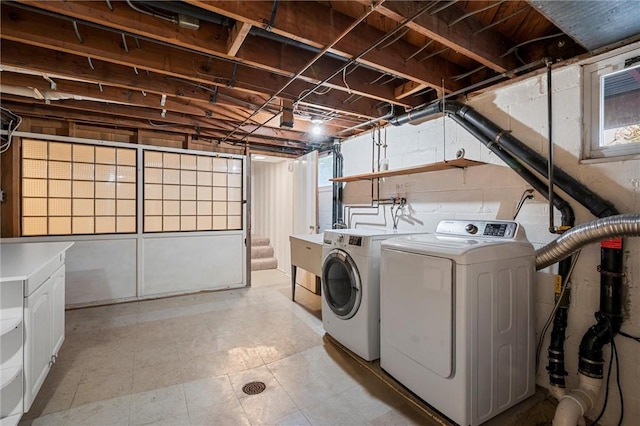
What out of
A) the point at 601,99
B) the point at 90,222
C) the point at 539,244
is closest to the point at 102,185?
the point at 90,222

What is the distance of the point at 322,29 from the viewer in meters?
1.77

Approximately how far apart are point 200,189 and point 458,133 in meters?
3.53

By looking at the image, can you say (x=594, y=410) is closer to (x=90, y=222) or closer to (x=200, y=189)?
(x=200, y=189)

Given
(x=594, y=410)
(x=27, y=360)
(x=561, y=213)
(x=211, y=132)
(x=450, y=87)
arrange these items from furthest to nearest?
(x=211, y=132), (x=450, y=87), (x=561, y=213), (x=594, y=410), (x=27, y=360)

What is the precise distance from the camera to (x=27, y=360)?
61.6 inches

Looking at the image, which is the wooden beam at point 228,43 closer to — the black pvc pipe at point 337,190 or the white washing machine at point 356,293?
the white washing machine at point 356,293

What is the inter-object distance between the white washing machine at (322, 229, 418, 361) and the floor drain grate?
782 mm

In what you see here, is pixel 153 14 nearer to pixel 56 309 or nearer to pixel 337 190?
pixel 56 309

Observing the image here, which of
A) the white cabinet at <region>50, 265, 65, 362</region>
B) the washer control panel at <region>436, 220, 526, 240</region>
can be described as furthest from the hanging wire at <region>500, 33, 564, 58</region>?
the white cabinet at <region>50, 265, 65, 362</region>

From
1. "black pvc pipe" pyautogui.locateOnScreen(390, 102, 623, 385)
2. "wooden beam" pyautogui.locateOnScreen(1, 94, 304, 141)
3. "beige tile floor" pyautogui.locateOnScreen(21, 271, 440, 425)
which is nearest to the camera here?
"black pvc pipe" pyautogui.locateOnScreen(390, 102, 623, 385)

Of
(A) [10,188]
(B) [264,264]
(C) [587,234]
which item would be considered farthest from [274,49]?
(B) [264,264]

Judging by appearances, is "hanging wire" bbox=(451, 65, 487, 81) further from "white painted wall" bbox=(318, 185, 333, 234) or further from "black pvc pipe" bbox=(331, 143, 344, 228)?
"white painted wall" bbox=(318, 185, 333, 234)

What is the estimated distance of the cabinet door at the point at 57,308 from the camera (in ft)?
6.74

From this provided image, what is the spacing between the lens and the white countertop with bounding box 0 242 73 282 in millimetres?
1486
